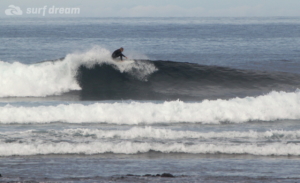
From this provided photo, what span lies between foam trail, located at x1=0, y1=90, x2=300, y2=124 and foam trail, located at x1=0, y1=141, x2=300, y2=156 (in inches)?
117

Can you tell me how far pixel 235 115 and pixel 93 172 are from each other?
6.52 meters

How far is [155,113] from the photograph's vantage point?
43.8ft

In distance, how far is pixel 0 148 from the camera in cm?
988

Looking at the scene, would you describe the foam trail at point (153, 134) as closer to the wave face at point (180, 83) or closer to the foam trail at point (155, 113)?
the foam trail at point (155, 113)

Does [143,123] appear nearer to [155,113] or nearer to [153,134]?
[155,113]

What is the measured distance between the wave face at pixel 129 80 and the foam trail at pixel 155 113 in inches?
158

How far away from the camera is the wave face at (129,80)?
18.6m

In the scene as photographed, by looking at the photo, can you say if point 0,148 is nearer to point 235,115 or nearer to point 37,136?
point 37,136

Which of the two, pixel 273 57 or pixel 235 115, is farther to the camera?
pixel 273 57

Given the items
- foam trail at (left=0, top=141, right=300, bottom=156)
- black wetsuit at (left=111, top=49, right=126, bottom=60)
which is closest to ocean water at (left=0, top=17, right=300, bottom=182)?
foam trail at (left=0, top=141, right=300, bottom=156)

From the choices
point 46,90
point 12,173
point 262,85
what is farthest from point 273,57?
point 12,173

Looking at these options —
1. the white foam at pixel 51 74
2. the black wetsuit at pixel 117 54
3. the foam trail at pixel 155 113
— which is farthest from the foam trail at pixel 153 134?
the black wetsuit at pixel 117 54

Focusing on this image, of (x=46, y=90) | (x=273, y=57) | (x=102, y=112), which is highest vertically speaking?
(x=273, y=57)

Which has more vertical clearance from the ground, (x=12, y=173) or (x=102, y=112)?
(x=102, y=112)
